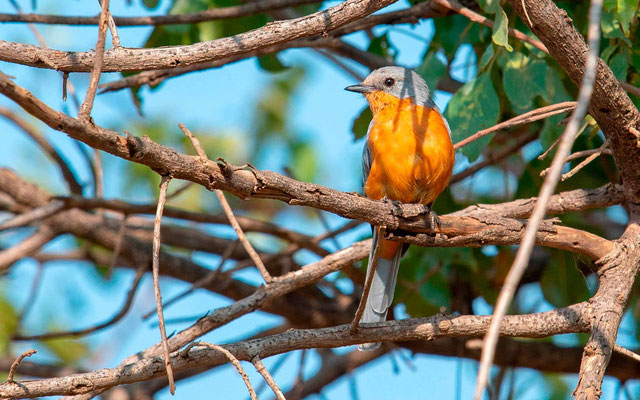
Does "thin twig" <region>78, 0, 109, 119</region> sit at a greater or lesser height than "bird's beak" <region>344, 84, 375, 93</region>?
lesser

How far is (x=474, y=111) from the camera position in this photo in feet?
13.4

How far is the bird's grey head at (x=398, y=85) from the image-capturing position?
5086mm

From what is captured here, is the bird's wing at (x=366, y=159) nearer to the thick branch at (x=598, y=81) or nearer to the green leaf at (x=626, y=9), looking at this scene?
the thick branch at (x=598, y=81)

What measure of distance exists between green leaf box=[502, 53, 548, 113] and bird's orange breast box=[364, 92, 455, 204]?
588mm

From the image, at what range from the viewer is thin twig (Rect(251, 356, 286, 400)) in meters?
2.69

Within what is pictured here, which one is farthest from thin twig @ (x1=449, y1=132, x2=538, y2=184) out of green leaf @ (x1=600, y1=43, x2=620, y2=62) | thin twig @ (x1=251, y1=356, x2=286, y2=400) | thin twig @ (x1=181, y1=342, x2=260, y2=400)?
thin twig @ (x1=181, y1=342, x2=260, y2=400)

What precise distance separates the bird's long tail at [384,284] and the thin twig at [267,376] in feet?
5.20

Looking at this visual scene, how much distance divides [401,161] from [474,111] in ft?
1.95

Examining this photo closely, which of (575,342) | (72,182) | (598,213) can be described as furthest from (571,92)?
(72,182)

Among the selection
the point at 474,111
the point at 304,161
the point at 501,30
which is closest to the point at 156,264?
the point at 501,30

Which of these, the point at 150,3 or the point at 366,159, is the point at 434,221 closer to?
the point at 366,159

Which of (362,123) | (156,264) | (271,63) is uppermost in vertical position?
(271,63)

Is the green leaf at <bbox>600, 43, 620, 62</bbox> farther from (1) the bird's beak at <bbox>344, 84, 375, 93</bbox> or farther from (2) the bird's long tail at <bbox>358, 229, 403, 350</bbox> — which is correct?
(1) the bird's beak at <bbox>344, 84, 375, 93</bbox>

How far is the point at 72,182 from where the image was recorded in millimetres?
5578
